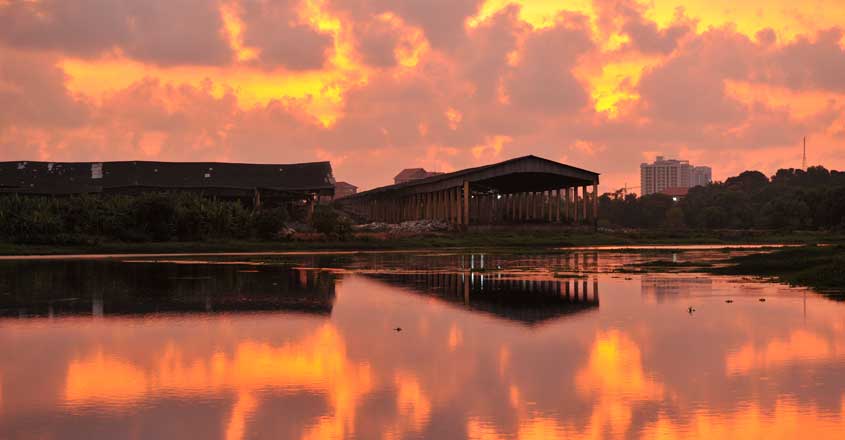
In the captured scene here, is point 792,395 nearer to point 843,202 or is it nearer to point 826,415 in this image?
point 826,415

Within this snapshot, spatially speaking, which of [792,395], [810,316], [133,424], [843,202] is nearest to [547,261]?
[810,316]

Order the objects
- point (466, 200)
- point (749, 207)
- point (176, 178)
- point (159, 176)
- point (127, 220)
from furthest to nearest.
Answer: point (749, 207) → point (159, 176) → point (176, 178) → point (466, 200) → point (127, 220)

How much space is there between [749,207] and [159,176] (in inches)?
3430

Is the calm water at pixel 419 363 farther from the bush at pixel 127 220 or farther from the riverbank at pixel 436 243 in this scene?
the bush at pixel 127 220

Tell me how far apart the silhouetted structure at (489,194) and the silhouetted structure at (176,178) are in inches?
467

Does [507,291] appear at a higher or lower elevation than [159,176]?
lower

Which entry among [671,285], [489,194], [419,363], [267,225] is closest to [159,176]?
[267,225]

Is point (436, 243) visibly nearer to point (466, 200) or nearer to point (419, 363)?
point (466, 200)

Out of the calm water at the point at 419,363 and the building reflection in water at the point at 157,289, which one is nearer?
the calm water at the point at 419,363

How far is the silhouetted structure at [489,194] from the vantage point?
76812 mm

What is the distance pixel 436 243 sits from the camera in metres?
66.3

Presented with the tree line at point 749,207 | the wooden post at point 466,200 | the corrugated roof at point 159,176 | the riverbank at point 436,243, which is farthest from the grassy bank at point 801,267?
the tree line at point 749,207

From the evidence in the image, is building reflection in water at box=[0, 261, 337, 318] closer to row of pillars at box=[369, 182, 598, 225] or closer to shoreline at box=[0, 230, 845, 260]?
shoreline at box=[0, 230, 845, 260]

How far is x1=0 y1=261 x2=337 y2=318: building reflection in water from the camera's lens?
73.6 ft
